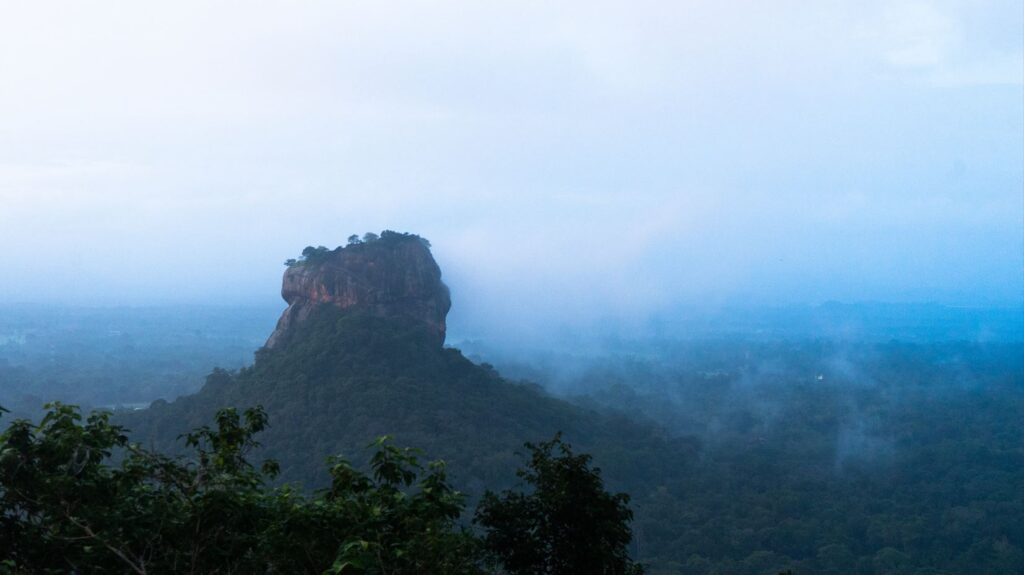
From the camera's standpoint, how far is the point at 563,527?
7.84 metres

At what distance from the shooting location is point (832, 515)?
31.5 meters

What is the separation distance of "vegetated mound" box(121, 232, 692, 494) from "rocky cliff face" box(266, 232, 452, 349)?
→ 0.05 metres

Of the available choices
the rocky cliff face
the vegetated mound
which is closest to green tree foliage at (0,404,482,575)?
the vegetated mound

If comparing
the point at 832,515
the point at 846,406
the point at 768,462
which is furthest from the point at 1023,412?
the point at 832,515

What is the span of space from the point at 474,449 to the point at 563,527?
2512 cm

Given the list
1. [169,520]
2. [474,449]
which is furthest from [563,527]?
[474,449]

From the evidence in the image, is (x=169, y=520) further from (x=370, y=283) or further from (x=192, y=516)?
(x=370, y=283)

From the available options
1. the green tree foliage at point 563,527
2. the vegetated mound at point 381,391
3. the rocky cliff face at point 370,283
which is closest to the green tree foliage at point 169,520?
the green tree foliage at point 563,527

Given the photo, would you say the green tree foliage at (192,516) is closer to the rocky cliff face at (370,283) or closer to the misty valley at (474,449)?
the misty valley at (474,449)

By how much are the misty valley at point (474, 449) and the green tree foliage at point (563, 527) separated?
1.1 inches

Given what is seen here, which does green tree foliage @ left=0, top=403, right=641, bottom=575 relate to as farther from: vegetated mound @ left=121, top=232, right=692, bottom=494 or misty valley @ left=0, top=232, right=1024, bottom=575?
vegetated mound @ left=121, top=232, right=692, bottom=494

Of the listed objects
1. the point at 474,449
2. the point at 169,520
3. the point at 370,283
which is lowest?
the point at 474,449

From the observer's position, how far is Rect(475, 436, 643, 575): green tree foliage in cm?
762

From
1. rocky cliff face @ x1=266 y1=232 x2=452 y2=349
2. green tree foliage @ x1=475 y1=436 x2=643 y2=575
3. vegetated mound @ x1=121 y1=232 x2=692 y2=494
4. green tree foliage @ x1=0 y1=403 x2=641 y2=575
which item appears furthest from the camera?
rocky cliff face @ x1=266 y1=232 x2=452 y2=349
